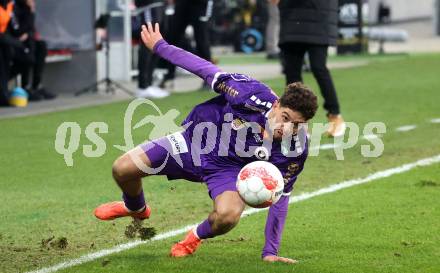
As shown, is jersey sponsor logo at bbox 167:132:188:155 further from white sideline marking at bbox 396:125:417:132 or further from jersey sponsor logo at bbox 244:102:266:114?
white sideline marking at bbox 396:125:417:132

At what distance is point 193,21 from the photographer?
57.2 feet

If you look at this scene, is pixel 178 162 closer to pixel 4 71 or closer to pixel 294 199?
pixel 294 199

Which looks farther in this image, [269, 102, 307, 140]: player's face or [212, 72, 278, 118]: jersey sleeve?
[212, 72, 278, 118]: jersey sleeve

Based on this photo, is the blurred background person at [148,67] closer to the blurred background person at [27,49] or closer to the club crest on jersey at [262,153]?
the blurred background person at [27,49]

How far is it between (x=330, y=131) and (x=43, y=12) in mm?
7436

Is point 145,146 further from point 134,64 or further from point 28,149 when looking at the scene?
point 134,64

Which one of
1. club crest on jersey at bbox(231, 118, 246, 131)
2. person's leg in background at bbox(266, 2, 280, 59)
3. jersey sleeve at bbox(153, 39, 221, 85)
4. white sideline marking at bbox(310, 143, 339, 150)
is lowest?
person's leg in background at bbox(266, 2, 280, 59)

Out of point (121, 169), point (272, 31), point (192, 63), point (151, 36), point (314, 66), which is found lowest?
point (272, 31)

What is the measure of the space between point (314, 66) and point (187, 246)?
228 inches

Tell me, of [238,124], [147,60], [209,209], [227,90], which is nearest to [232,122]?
[238,124]

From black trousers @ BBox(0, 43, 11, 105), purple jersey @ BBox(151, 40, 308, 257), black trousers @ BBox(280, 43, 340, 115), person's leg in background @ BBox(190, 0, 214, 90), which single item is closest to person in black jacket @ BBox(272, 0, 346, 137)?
black trousers @ BBox(280, 43, 340, 115)

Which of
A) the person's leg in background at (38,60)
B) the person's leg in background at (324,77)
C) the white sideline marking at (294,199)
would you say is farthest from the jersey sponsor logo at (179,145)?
the person's leg in background at (38,60)

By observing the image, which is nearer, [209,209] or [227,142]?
[227,142]

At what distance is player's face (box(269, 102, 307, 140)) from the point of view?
6746 mm
